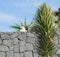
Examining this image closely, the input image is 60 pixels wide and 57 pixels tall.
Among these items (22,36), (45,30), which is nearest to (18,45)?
(22,36)

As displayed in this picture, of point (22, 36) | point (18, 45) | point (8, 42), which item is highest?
point (22, 36)

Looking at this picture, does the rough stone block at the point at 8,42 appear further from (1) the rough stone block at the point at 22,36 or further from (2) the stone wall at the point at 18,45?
(1) the rough stone block at the point at 22,36

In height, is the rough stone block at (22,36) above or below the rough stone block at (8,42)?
above

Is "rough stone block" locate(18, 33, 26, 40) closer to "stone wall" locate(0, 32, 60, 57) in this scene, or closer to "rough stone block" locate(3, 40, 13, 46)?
"stone wall" locate(0, 32, 60, 57)

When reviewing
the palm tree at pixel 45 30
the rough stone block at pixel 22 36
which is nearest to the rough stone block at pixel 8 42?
the rough stone block at pixel 22 36

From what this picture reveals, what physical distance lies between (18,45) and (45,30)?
1839mm

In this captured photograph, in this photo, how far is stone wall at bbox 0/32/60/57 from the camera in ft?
40.2

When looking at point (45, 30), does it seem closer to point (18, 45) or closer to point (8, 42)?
point (18, 45)

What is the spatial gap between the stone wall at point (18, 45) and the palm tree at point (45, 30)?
1470mm

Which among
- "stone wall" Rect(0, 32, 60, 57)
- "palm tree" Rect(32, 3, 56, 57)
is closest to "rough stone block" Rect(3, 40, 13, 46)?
"stone wall" Rect(0, 32, 60, 57)

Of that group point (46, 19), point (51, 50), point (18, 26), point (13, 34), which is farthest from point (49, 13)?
point (18, 26)

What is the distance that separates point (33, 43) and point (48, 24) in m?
1.67

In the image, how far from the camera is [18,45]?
1228cm

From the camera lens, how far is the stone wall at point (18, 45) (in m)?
12.3
